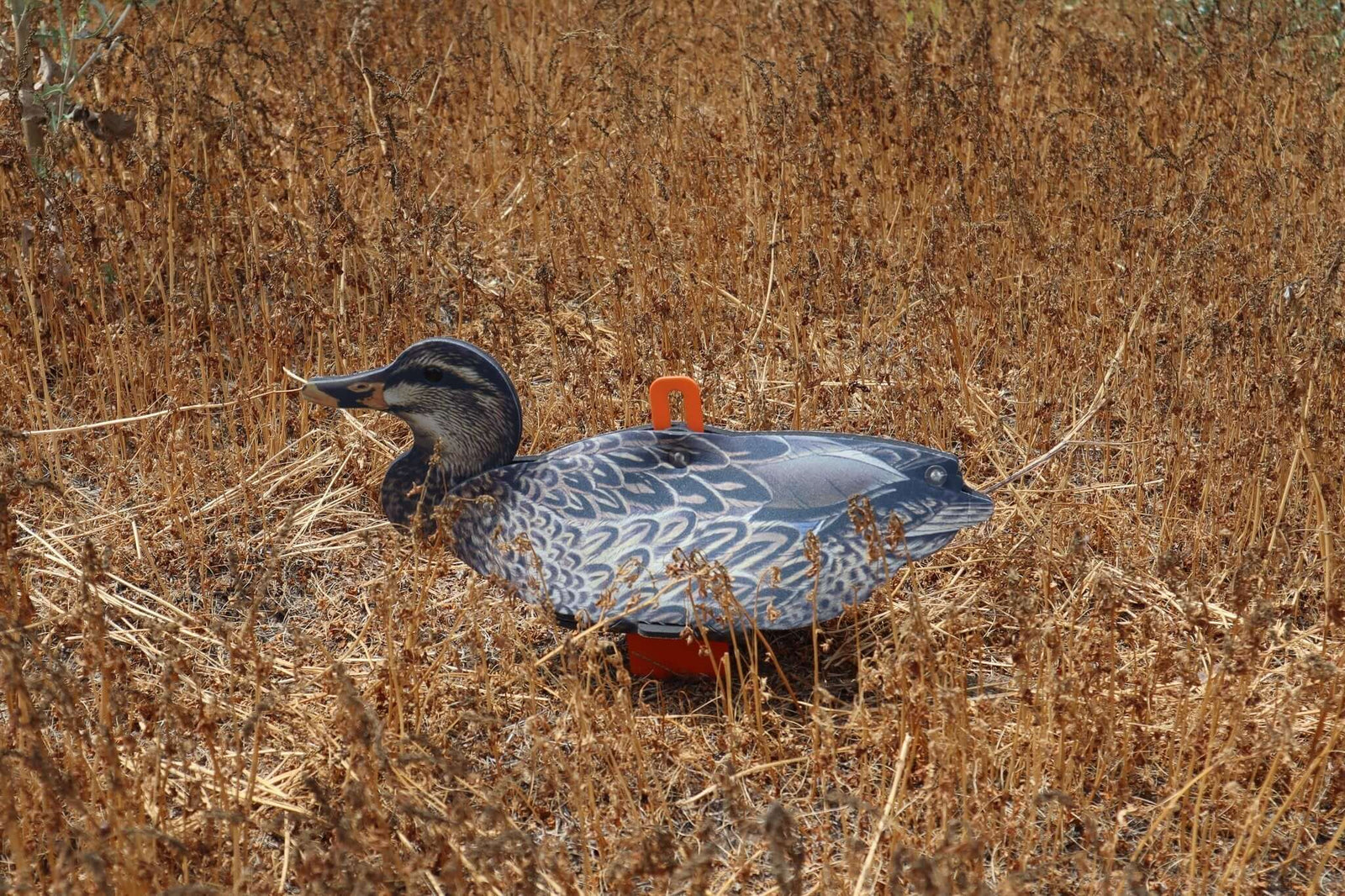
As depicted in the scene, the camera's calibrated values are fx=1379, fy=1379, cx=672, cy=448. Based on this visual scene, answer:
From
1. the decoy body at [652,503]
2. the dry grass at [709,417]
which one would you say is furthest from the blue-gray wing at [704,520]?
the dry grass at [709,417]

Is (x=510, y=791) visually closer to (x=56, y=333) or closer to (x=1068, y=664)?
(x=1068, y=664)

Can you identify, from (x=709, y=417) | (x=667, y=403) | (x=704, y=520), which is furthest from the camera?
(x=709, y=417)

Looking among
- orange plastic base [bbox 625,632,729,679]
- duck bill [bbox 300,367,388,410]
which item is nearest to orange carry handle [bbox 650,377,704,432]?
orange plastic base [bbox 625,632,729,679]

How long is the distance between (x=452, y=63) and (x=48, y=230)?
1.85m

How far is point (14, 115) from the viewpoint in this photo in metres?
3.85

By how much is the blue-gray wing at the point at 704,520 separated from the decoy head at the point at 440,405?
0.06 m

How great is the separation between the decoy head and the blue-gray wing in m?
0.06

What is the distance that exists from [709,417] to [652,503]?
43.6 inches

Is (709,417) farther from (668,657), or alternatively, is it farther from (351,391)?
(351,391)

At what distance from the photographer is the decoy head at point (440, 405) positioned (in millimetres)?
2604

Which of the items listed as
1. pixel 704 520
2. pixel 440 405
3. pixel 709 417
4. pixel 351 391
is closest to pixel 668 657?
pixel 704 520

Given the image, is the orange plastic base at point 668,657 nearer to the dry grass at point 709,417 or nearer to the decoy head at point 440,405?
the dry grass at point 709,417

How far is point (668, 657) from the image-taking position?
2.63 m

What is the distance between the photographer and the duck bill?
2619mm
